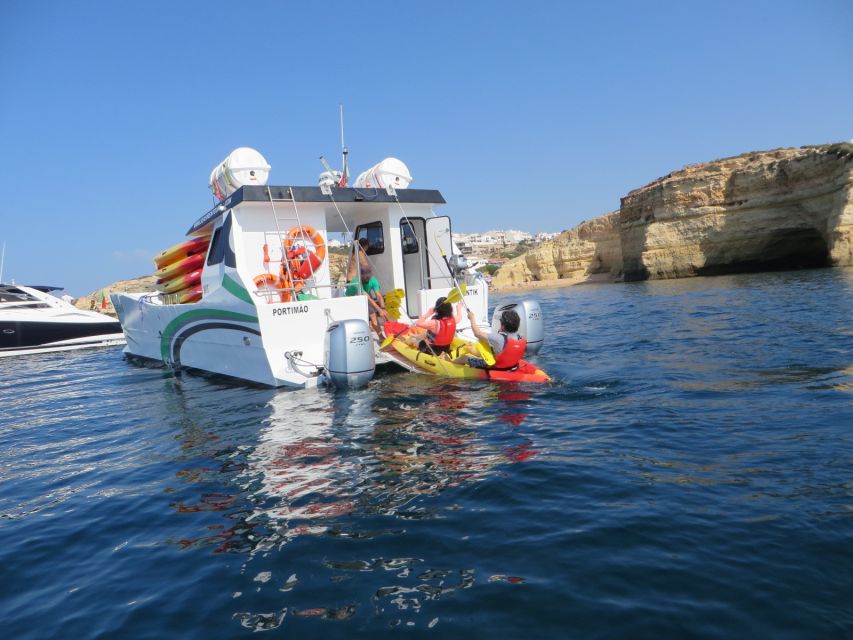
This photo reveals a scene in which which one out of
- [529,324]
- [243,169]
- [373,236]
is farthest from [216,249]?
[529,324]

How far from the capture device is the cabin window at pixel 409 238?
1163cm

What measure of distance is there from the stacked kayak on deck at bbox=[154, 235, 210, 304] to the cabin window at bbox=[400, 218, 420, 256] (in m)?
4.08

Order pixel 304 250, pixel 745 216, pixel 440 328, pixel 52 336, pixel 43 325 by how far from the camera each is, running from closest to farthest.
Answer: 1. pixel 440 328
2. pixel 304 250
3. pixel 43 325
4. pixel 52 336
5. pixel 745 216

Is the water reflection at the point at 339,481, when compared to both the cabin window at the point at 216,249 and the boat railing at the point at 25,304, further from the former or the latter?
the boat railing at the point at 25,304

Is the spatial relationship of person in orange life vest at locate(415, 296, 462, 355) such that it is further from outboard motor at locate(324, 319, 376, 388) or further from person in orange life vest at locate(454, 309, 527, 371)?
outboard motor at locate(324, 319, 376, 388)

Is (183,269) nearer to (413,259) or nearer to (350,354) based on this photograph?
(413,259)

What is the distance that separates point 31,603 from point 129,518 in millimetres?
1148

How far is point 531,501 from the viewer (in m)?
4.11

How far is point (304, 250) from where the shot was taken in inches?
389

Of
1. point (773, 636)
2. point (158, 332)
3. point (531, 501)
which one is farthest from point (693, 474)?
point (158, 332)

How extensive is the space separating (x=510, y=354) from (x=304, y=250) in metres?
4.17

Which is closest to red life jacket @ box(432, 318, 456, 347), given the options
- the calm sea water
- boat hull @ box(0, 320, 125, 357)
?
the calm sea water

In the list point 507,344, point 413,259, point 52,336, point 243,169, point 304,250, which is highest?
point 243,169

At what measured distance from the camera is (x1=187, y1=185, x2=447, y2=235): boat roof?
30.5ft
